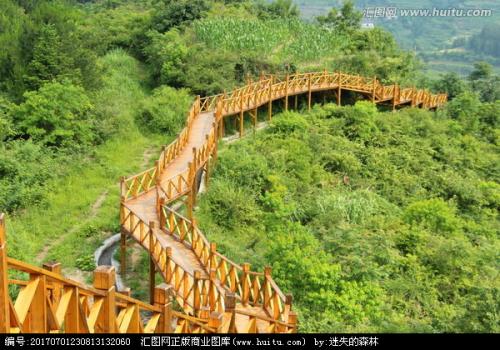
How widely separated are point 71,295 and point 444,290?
10.6 metres

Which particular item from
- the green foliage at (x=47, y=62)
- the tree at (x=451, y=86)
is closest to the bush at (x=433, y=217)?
the green foliage at (x=47, y=62)

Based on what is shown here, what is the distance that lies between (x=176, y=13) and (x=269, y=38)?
5.99 meters

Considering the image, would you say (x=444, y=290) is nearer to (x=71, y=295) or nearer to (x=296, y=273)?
(x=296, y=273)

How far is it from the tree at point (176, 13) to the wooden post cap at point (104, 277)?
28.4m

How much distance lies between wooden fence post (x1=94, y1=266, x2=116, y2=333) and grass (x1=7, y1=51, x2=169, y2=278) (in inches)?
316

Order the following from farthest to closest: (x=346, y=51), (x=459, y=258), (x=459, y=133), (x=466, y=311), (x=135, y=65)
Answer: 1. (x=346, y=51)
2. (x=135, y=65)
3. (x=459, y=133)
4. (x=459, y=258)
5. (x=466, y=311)

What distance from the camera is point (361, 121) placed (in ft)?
78.0

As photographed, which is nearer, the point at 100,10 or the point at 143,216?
the point at 143,216

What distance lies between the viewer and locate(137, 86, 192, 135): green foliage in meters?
22.2

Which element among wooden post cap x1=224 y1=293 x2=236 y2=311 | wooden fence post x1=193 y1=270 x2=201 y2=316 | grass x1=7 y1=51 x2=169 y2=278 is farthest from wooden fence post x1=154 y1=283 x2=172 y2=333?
grass x1=7 y1=51 x2=169 y2=278

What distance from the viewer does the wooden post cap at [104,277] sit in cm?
461

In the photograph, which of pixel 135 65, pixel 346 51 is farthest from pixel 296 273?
pixel 346 51

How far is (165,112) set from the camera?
22.2m

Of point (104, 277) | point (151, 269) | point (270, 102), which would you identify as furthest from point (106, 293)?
point (270, 102)
